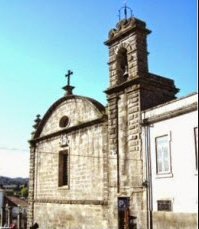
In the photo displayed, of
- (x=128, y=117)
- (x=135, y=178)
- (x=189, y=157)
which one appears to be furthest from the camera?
(x=128, y=117)

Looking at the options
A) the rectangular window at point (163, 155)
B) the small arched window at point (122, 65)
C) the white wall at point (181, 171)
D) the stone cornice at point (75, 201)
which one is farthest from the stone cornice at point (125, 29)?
the stone cornice at point (75, 201)

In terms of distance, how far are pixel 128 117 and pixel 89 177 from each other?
143 inches

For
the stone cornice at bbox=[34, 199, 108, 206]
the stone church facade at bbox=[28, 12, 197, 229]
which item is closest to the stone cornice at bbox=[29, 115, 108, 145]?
the stone church facade at bbox=[28, 12, 197, 229]

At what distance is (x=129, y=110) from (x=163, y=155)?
260 centimetres

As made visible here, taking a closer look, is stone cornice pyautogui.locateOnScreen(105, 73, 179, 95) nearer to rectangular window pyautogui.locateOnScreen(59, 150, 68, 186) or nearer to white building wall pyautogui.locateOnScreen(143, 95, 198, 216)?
white building wall pyautogui.locateOnScreen(143, 95, 198, 216)

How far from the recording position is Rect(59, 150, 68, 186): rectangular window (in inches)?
758

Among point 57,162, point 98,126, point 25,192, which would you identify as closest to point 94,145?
point 98,126

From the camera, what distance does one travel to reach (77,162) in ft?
58.4

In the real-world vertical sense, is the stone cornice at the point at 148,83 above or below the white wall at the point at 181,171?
above

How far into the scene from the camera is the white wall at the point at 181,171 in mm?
11883

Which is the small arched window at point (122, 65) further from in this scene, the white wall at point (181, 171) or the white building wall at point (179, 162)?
the white wall at point (181, 171)

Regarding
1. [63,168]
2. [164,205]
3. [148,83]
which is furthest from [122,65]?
[63,168]

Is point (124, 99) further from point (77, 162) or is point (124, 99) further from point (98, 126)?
point (77, 162)

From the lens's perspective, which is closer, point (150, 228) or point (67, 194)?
point (150, 228)
